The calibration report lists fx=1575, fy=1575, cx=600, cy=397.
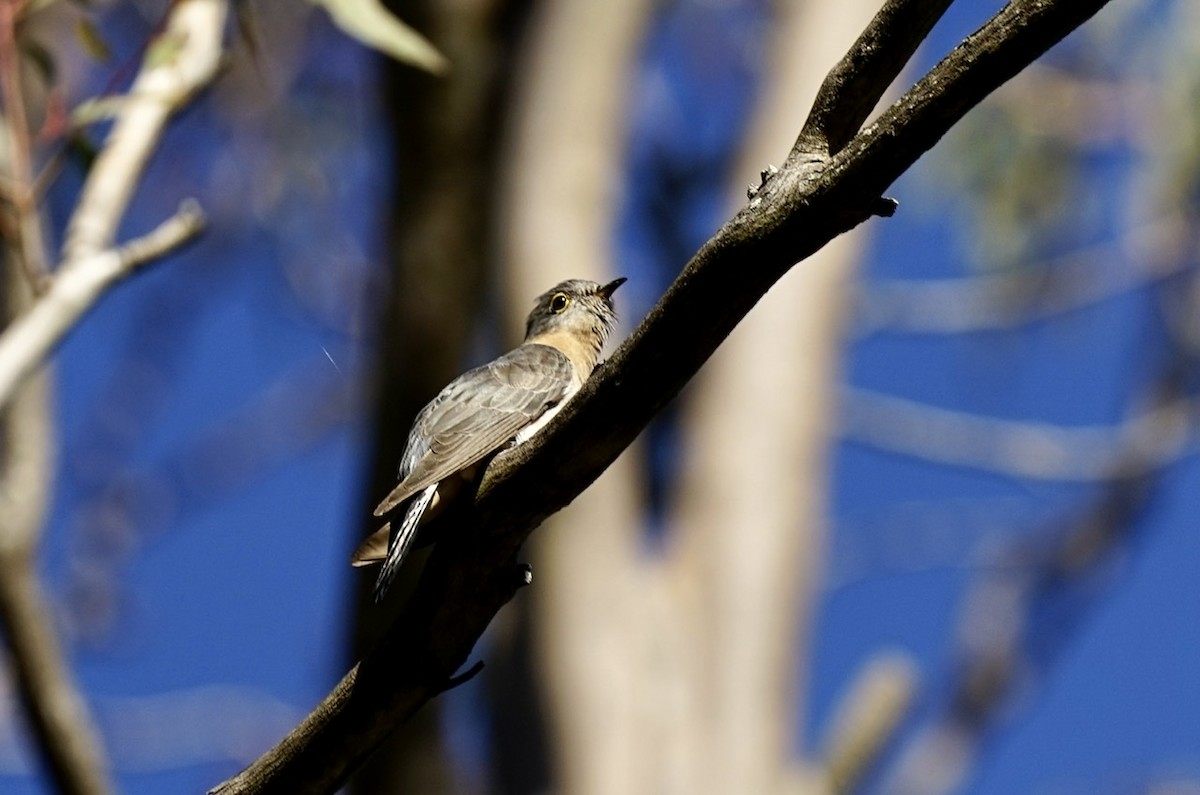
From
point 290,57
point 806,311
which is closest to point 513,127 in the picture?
point 806,311

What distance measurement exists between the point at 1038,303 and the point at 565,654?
4.33 metres

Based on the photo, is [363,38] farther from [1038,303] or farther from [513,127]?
[1038,303]

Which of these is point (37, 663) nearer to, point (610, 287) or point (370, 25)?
point (610, 287)

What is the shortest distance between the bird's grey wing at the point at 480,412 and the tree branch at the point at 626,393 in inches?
13.6

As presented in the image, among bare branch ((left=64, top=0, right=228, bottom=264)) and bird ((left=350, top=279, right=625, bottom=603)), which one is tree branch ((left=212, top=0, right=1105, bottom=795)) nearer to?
bird ((left=350, top=279, right=625, bottom=603))

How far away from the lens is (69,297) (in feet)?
9.68

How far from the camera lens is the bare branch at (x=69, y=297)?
291cm

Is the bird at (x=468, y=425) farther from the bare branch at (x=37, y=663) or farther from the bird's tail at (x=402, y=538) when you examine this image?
the bare branch at (x=37, y=663)

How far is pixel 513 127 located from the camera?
588 centimetres

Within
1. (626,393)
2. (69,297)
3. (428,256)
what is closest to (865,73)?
(626,393)

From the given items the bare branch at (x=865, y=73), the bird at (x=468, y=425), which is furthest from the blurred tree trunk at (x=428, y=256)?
the bare branch at (x=865, y=73)

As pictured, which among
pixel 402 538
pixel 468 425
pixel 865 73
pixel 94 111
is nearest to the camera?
pixel 865 73

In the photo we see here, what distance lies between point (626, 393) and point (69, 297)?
5.19ft

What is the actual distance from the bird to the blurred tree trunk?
1.08 m
